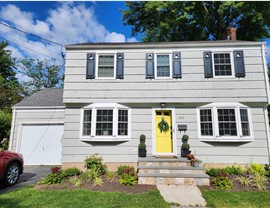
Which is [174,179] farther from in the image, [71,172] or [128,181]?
[71,172]

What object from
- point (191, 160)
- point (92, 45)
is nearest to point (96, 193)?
point (191, 160)

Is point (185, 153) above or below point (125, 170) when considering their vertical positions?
above

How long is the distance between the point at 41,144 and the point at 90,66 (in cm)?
573

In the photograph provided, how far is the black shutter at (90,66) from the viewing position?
8.21 meters

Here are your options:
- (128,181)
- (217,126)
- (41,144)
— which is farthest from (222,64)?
(41,144)

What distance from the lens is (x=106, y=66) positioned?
837cm

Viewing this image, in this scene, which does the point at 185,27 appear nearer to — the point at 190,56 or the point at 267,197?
the point at 190,56

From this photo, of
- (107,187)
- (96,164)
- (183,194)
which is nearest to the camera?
(183,194)

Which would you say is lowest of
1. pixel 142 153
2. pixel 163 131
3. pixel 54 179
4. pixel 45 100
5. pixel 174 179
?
pixel 54 179

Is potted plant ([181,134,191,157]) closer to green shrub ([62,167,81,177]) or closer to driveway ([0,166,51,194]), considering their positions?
green shrub ([62,167,81,177])

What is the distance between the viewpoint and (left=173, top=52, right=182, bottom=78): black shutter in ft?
26.6

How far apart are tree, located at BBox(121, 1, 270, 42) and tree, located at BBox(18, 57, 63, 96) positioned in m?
15.5

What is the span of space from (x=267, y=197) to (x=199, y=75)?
525cm

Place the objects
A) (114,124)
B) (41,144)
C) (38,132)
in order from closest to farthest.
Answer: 1. (114,124)
2. (41,144)
3. (38,132)
